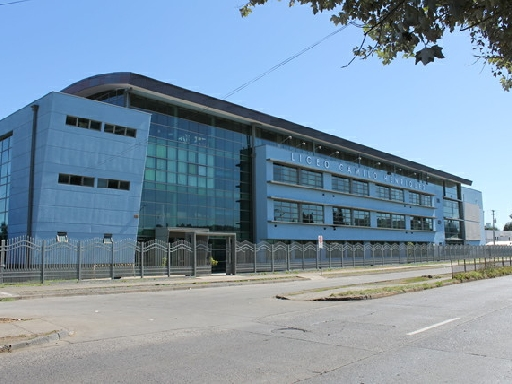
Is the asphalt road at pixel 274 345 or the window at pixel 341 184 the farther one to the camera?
the window at pixel 341 184

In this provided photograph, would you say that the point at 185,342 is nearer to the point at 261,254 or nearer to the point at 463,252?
the point at 261,254

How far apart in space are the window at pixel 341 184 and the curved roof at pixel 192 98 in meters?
3.78

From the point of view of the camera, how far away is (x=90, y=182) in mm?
29312

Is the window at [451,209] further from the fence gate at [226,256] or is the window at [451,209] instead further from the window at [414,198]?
the fence gate at [226,256]

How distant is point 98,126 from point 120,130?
1452mm

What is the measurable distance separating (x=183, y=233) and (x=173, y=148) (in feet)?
21.1

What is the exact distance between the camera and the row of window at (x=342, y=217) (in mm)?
44156

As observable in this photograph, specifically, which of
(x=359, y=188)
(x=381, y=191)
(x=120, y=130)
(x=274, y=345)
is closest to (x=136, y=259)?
(x=120, y=130)

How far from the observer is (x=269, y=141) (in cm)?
4562

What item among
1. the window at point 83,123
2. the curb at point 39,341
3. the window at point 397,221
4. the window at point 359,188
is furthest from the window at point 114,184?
the window at point 397,221

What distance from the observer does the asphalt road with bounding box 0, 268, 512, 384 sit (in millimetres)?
6355

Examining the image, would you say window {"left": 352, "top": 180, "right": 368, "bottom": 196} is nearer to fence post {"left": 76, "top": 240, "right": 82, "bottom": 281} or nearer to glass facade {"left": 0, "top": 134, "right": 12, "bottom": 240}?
glass facade {"left": 0, "top": 134, "right": 12, "bottom": 240}

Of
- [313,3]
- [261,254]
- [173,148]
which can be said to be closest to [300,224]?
[261,254]

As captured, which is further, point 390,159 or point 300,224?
point 390,159
